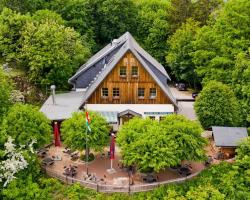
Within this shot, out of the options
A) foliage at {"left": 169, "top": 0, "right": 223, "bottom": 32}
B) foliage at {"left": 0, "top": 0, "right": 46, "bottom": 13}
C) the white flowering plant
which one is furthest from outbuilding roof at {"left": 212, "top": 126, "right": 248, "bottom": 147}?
foliage at {"left": 0, "top": 0, "right": 46, "bottom": 13}

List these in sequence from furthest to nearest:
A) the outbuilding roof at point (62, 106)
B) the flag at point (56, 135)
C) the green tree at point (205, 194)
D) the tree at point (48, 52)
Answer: the tree at point (48, 52), the outbuilding roof at point (62, 106), the flag at point (56, 135), the green tree at point (205, 194)

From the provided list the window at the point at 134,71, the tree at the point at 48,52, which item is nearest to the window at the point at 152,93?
the window at the point at 134,71

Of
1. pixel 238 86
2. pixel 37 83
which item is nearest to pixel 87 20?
pixel 37 83

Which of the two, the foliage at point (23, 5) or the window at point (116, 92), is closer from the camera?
the window at point (116, 92)

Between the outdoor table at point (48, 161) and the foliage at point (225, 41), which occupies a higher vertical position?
the foliage at point (225, 41)

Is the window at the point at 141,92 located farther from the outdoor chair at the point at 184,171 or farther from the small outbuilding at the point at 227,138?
the outdoor chair at the point at 184,171

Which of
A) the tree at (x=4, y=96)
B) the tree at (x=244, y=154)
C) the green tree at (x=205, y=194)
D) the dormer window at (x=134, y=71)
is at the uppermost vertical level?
the dormer window at (x=134, y=71)

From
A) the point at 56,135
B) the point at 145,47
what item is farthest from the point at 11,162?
the point at 145,47

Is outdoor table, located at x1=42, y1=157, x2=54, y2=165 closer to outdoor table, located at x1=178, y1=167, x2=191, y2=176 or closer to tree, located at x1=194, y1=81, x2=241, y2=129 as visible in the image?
outdoor table, located at x1=178, y1=167, x2=191, y2=176
